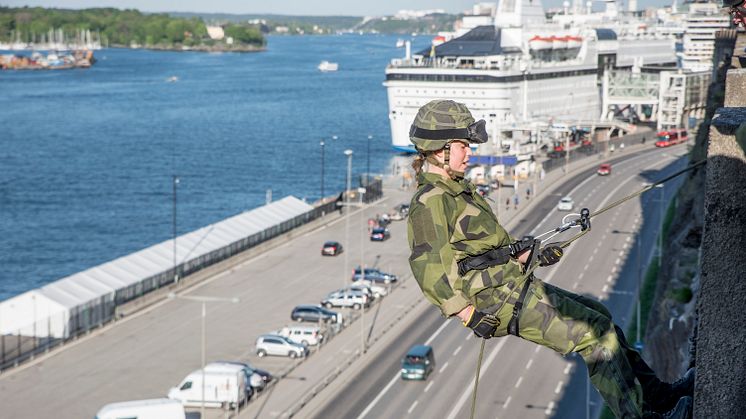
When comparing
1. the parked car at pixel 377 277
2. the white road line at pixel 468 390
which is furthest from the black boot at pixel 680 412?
the parked car at pixel 377 277

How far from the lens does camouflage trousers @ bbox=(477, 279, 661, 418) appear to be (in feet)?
15.2

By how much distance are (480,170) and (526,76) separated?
18.4 metres

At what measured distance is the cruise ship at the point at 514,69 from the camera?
7219cm

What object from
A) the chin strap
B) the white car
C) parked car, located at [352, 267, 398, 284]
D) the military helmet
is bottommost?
parked car, located at [352, 267, 398, 284]

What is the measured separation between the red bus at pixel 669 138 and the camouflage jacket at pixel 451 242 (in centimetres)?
7123

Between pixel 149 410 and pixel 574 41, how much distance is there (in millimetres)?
71641

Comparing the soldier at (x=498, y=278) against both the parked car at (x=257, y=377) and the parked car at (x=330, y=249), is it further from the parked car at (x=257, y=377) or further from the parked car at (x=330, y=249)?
the parked car at (x=330, y=249)

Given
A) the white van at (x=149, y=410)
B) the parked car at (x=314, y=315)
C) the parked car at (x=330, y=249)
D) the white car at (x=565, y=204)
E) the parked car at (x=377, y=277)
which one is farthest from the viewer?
the white car at (x=565, y=204)

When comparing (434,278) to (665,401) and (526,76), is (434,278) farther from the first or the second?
(526,76)

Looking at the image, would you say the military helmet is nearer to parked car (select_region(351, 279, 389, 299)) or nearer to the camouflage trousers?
the camouflage trousers

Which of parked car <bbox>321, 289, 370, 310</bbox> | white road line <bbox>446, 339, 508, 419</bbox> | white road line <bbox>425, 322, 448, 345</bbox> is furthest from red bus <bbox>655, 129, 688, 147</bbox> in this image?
white road line <bbox>446, 339, 508, 419</bbox>

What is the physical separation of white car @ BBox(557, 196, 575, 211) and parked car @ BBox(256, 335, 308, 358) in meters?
22.5

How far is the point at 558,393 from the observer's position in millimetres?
25234

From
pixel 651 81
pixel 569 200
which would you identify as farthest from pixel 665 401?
pixel 651 81
